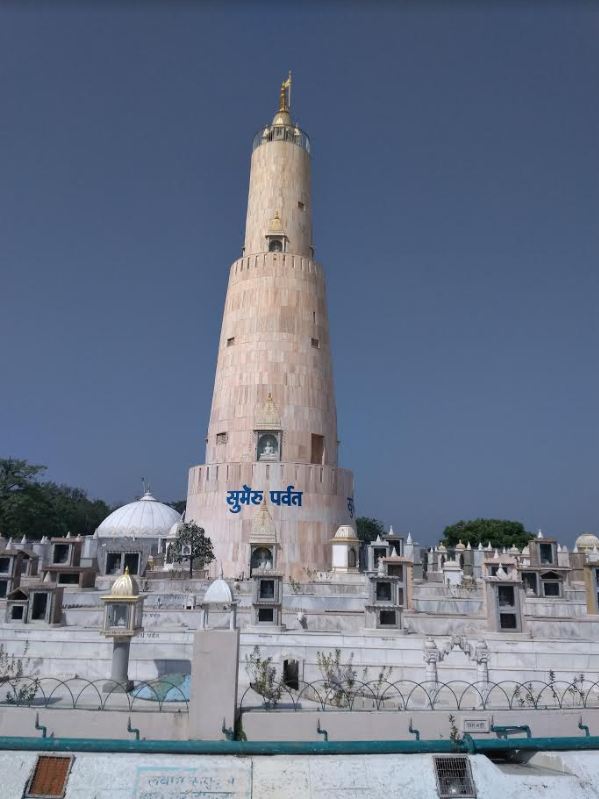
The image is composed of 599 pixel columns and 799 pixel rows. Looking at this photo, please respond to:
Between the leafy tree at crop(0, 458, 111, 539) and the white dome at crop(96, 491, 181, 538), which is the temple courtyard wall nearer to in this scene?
the white dome at crop(96, 491, 181, 538)

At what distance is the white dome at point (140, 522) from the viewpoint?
4166 centimetres

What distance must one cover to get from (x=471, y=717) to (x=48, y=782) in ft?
18.7

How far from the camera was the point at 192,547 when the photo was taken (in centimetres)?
2777

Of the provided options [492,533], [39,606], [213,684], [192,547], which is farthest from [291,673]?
[492,533]

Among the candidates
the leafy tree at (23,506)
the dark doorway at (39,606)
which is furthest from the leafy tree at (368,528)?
the dark doorway at (39,606)

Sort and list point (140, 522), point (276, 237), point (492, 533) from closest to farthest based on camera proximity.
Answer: point (276, 237) < point (140, 522) < point (492, 533)

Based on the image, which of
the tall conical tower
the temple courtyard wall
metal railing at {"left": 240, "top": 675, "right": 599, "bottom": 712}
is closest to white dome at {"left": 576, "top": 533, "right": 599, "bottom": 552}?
the tall conical tower

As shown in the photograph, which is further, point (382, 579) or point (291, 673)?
point (382, 579)

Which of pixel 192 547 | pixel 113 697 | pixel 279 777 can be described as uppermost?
pixel 192 547

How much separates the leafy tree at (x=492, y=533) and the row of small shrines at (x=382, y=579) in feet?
69.5

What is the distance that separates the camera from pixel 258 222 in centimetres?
3553

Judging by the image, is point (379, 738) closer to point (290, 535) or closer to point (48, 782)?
point (48, 782)

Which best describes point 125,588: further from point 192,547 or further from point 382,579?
point 192,547

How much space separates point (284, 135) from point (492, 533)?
38347mm
